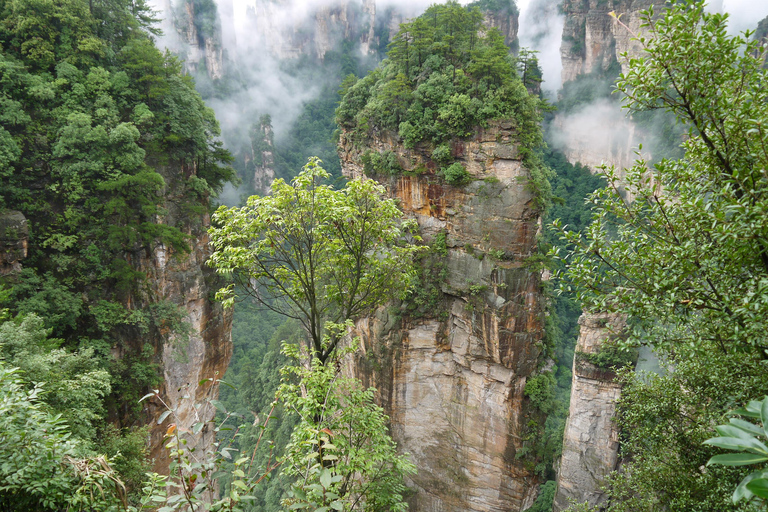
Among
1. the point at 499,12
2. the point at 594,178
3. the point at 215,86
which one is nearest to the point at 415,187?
the point at 594,178

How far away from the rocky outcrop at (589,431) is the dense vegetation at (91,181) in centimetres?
1654

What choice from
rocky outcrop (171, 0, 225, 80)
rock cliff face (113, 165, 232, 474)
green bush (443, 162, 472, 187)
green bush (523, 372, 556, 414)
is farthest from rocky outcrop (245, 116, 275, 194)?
green bush (523, 372, 556, 414)

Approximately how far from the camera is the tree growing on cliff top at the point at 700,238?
10.6 ft

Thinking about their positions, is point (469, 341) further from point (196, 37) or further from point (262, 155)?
point (196, 37)

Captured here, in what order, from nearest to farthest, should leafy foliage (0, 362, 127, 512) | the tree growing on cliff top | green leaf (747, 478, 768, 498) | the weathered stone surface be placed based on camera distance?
green leaf (747, 478, 768, 498) → leafy foliage (0, 362, 127, 512) → the tree growing on cliff top → the weathered stone surface

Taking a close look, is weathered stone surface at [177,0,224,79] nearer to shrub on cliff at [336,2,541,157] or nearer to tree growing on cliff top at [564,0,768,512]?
shrub on cliff at [336,2,541,157]

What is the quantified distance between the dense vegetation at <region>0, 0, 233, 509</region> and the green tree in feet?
19.4

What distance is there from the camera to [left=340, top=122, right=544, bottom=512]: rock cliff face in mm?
15695

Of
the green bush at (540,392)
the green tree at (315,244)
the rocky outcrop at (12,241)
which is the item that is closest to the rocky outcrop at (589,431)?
the green bush at (540,392)

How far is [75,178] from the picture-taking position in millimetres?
10914

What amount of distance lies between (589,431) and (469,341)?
7.00 m

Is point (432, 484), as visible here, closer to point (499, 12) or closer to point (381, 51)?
point (499, 12)

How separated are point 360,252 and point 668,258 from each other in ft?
13.8

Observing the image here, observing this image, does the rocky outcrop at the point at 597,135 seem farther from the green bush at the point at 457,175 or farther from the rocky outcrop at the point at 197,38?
the rocky outcrop at the point at 197,38
